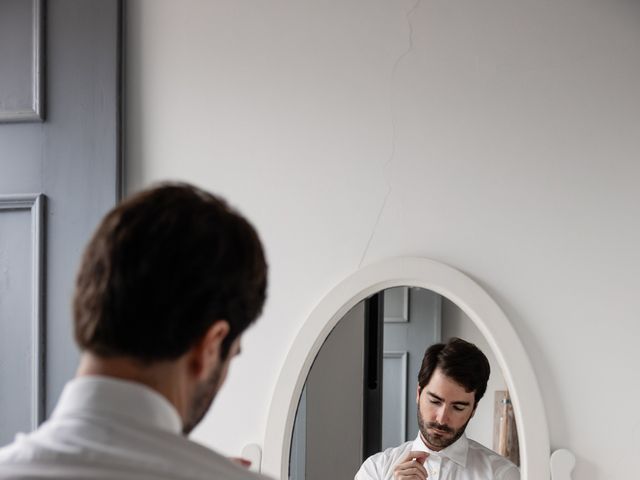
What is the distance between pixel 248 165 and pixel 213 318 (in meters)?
1.03

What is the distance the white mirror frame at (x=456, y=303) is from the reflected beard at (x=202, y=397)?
2.97ft

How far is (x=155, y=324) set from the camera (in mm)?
679

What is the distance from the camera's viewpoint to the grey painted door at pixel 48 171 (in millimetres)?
1716

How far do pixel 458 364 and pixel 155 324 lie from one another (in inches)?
39.8

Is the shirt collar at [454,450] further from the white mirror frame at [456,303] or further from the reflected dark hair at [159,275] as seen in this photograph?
the reflected dark hair at [159,275]

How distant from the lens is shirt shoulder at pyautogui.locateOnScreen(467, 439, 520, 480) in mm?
1588

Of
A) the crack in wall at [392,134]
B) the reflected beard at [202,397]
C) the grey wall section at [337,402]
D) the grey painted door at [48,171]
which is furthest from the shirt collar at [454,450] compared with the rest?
the reflected beard at [202,397]

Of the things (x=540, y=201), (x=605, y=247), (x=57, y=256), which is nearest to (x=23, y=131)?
(x=57, y=256)

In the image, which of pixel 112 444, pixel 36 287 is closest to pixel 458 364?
pixel 36 287

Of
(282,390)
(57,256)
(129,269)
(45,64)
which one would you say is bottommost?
(282,390)

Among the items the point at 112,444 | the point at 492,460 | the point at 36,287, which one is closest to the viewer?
the point at 112,444

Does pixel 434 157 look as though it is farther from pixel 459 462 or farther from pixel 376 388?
pixel 459 462

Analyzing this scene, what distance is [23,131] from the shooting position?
69.1 inches

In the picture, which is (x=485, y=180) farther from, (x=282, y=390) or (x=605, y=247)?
(x=282, y=390)
